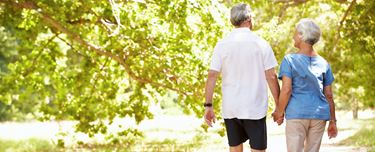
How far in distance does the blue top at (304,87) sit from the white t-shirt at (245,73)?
18 centimetres

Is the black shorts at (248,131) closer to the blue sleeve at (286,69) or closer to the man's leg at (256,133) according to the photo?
the man's leg at (256,133)

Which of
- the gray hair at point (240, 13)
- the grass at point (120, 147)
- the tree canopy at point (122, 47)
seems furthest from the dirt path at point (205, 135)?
the gray hair at point (240, 13)

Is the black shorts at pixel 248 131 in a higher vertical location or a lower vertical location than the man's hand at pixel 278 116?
lower

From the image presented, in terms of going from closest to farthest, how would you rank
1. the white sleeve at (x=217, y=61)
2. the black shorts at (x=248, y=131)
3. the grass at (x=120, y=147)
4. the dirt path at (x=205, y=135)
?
the black shorts at (x=248, y=131) < the white sleeve at (x=217, y=61) < the dirt path at (x=205, y=135) < the grass at (x=120, y=147)

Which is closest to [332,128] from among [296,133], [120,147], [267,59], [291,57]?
[296,133]

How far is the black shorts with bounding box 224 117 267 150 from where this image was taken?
21.9ft

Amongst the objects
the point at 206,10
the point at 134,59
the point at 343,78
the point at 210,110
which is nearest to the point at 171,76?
the point at 134,59

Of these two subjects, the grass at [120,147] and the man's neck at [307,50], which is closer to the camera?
the man's neck at [307,50]

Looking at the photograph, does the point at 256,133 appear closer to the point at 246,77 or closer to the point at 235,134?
the point at 235,134

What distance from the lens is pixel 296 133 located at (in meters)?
6.62

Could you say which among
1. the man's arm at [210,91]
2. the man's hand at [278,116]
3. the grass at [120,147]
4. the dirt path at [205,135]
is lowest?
the dirt path at [205,135]

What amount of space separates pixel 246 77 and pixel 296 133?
0.67 m

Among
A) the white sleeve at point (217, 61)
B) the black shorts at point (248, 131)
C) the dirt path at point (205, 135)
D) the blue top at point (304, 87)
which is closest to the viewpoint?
the blue top at point (304, 87)

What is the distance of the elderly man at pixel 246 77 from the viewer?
21.8ft
